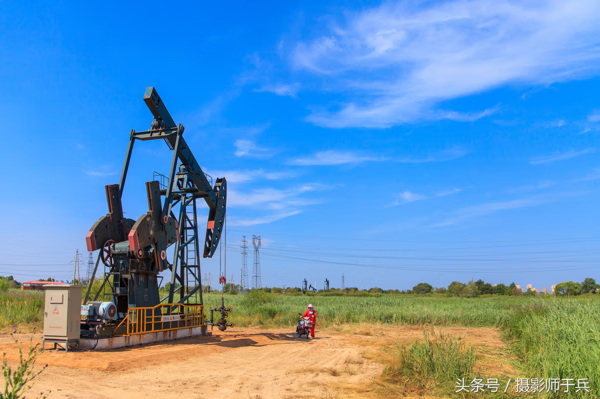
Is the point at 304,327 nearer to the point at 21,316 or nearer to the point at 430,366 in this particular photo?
the point at 430,366

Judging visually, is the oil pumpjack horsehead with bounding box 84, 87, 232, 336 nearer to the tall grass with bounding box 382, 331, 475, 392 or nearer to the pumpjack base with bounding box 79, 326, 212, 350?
the pumpjack base with bounding box 79, 326, 212, 350

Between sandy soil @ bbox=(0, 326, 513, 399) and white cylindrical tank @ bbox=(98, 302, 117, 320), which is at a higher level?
white cylindrical tank @ bbox=(98, 302, 117, 320)

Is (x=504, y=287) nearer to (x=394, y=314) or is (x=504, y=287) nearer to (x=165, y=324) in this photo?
(x=394, y=314)

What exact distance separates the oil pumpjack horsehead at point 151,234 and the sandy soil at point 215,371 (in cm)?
216

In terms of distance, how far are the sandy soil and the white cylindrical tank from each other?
1.12 meters

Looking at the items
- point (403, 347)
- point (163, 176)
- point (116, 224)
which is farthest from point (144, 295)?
point (403, 347)

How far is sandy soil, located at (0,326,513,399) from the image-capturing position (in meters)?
8.52

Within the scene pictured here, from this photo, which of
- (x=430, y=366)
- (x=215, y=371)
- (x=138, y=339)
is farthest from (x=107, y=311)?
(x=430, y=366)

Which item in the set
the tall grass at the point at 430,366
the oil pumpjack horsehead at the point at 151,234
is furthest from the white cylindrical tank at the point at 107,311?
the tall grass at the point at 430,366

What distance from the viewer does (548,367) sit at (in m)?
7.54

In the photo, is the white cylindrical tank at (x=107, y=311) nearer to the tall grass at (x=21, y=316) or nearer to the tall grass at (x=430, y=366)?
the tall grass at (x=430, y=366)

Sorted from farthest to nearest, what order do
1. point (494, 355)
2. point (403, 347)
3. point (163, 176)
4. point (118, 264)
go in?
point (163, 176)
point (118, 264)
point (494, 355)
point (403, 347)

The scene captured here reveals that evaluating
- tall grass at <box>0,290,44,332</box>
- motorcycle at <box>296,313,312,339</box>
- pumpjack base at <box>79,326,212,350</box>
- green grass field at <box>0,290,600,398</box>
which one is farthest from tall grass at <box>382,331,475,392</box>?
tall grass at <box>0,290,44,332</box>

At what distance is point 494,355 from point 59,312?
1227 centimetres
